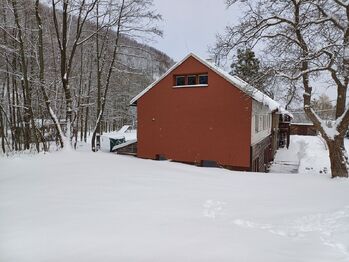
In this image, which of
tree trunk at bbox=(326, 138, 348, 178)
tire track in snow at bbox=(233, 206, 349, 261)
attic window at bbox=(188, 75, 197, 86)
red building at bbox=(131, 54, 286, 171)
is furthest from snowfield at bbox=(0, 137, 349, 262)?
attic window at bbox=(188, 75, 197, 86)

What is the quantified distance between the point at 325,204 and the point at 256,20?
6.16 meters

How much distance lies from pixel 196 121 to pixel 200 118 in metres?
0.28

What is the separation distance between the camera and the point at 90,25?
47.9ft

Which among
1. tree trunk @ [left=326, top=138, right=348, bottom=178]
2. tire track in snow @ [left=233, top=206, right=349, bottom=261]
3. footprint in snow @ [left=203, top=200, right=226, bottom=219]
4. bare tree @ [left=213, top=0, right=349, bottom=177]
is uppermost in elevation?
bare tree @ [left=213, top=0, right=349, bottom=177]

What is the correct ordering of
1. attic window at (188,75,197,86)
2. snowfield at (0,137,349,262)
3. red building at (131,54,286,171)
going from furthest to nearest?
attic window at (188,75,197,86) < red building at (131,54,286,171) < snowfield at (0,137,349,262)

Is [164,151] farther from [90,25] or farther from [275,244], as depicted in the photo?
[275,244]

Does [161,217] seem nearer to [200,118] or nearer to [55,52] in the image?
[200,118]

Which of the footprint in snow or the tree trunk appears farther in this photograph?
the tree trunk

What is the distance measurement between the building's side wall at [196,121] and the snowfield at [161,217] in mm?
7423

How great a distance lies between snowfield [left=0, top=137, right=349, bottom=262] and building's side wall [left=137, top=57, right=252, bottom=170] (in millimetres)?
7423

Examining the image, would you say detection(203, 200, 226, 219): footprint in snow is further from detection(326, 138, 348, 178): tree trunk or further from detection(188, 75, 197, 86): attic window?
detection(188, 75, 197, 86): attic window

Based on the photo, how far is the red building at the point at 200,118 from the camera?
45.9 feet

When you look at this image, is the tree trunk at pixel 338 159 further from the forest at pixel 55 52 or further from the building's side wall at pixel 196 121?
the forest at pixel 55 52

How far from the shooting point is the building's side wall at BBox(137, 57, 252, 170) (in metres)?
14.0
